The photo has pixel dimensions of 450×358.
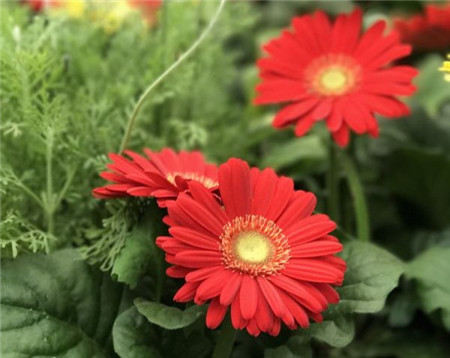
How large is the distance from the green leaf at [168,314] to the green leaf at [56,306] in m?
0.07

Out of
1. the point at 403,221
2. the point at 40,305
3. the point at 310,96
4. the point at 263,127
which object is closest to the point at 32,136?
the point at 40,305

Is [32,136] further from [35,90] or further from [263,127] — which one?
[263,127]

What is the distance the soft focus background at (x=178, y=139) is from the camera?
2.44 ft

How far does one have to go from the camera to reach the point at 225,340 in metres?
0.62

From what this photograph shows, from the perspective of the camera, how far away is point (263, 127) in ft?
3.63

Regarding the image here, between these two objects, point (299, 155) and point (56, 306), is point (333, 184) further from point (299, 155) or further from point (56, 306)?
point (56, 306)

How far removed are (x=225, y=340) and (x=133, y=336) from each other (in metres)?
0.08

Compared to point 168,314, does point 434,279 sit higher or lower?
higher

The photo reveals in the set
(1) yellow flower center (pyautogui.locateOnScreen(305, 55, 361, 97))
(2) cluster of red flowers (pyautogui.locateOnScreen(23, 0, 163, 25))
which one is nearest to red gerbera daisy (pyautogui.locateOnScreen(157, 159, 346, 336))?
(1) yellow flower center (pyautogui.locateOnScreen(305, 55, 361, 97))

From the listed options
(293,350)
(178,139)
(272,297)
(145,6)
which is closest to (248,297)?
(272,297)

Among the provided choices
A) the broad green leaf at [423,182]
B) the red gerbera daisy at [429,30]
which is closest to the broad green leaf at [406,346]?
the broad green leaf at [423,182]

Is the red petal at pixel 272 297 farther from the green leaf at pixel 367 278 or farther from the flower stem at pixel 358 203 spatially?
the flower stem at pixel 358 203

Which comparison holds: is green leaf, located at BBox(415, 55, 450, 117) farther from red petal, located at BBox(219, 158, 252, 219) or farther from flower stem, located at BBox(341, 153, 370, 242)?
red petal, located at BBox(219, 158, 252, 219)

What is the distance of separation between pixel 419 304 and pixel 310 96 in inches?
10.8
